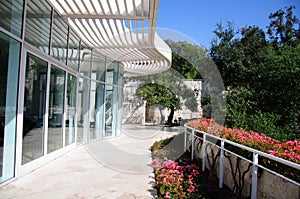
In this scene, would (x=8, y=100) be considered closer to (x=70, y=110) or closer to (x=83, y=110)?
(x=70, y=110)

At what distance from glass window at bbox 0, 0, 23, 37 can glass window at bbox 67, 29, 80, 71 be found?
242cm

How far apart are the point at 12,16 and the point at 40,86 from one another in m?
1.49

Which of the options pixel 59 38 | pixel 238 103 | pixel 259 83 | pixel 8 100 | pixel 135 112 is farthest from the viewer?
pixel 135 112

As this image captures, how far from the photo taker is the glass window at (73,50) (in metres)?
6.46

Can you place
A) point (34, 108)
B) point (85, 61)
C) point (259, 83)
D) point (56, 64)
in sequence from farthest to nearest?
1. point (259, 83)
2. point (85, 61)
3. point (56, 64)
4. point (34, 108)

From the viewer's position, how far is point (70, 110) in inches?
266

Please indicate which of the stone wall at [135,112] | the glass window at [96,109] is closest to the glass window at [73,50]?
the glass window at [96,109]

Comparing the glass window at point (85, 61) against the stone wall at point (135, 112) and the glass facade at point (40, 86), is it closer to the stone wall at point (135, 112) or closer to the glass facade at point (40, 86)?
the glass facade at point (40, 86)

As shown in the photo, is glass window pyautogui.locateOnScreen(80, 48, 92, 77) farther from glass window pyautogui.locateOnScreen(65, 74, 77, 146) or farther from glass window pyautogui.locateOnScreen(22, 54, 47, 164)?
glass window pyautogui.locateOnScreen(22, 54, 47, 164)

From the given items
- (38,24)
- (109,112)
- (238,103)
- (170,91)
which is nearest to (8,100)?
(38,24)

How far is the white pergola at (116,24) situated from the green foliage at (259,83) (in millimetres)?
3085

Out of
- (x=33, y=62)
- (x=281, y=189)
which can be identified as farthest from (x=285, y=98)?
(x=33, y=62)

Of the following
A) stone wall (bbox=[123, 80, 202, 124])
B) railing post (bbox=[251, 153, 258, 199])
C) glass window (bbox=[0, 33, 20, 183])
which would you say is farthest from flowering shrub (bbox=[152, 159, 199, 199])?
stone wall (bbox=[123, 80, 202, 124])

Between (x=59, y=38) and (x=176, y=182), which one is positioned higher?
(x=59, y=38)
